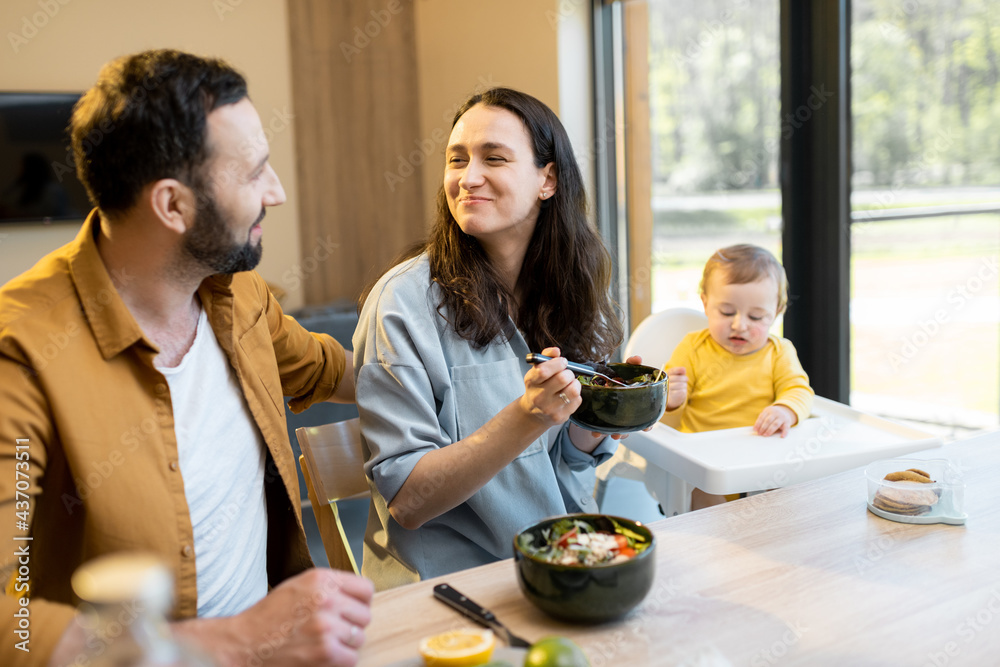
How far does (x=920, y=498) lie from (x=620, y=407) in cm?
46

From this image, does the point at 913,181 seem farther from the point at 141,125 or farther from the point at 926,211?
the point at 141,125

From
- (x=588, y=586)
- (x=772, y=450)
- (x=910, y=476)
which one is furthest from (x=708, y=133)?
Result: (x=588, y=586)

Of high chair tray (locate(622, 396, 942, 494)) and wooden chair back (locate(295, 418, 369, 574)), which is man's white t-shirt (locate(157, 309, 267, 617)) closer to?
wooden chair back (locate(295, 418, 369, 574))

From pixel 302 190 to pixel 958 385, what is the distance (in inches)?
143

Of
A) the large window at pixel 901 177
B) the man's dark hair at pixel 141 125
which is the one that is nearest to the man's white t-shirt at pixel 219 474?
the man's dark hair at pixel 141 125

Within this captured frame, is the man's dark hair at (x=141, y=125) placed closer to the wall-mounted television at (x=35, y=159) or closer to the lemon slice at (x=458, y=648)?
the lemon slice at (x=458, y=648)

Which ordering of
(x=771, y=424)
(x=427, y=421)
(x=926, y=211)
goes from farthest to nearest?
1. (x=926, y=211)
2. (x=771, y=424)
3. (x=427, y=421)

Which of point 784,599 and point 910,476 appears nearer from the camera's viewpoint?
point 784,599

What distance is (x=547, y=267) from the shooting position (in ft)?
5.54

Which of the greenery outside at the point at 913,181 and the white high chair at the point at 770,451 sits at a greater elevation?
the greenery outside at the point at 913,181

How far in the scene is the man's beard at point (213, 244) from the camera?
1181 mm

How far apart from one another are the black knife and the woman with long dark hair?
0.33 m

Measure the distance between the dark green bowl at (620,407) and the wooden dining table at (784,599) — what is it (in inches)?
6.3

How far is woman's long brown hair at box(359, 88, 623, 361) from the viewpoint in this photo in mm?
1557
